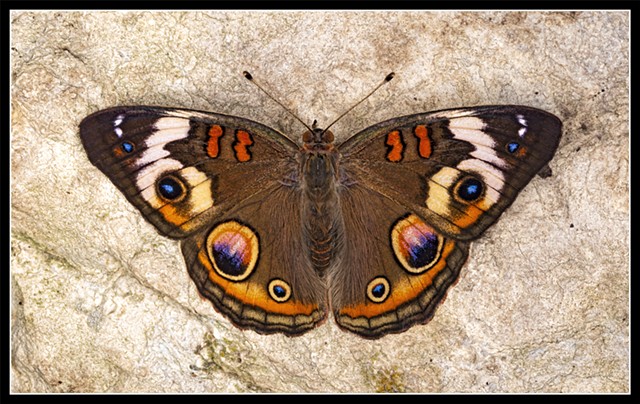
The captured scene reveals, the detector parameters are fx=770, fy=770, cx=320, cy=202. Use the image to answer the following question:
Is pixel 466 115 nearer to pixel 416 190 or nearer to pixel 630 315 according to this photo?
pixel 416 190

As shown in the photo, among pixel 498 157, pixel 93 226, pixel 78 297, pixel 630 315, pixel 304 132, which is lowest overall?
pixel 78 297

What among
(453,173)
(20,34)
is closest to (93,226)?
(20,34)

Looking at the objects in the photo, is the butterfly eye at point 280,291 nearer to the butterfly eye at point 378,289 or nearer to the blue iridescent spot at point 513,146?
the butterfly eye at point 378,289

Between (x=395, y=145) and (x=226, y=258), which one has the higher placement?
(x=395, y=145)

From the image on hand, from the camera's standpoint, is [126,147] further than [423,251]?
No

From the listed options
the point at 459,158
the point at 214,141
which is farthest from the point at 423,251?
the point at 214,141

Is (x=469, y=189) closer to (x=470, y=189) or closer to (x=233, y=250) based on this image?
(x=470, y=189)

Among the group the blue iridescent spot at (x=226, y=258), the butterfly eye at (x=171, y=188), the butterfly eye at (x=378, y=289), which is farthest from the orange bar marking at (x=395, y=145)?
the butterfly eye at (x=171, y=188)
